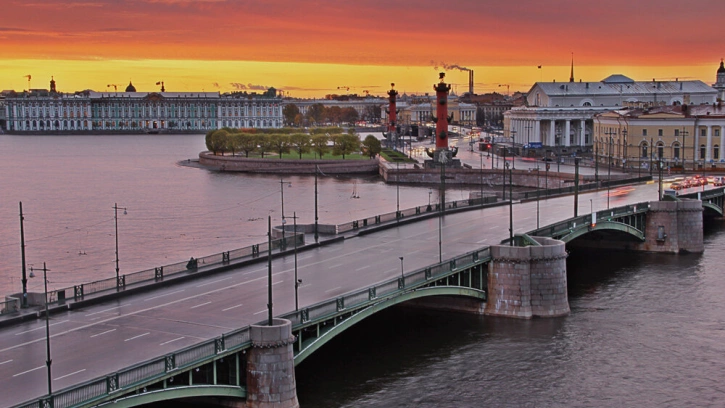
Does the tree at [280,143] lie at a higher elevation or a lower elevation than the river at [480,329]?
higher

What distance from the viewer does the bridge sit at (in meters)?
19.0

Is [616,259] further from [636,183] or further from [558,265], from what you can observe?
[636,183]

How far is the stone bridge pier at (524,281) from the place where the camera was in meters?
30.9

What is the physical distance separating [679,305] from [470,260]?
27.1ft

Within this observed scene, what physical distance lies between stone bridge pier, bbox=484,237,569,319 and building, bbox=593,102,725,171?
149ft

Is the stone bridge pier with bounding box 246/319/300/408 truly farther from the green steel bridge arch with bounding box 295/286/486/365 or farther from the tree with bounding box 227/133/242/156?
the tree with bounding box 227/133/242/156

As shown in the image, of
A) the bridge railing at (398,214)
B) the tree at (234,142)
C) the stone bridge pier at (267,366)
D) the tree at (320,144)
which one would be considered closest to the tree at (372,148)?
the tree at (320,144)

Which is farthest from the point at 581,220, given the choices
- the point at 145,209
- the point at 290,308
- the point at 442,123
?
the point at 442,123

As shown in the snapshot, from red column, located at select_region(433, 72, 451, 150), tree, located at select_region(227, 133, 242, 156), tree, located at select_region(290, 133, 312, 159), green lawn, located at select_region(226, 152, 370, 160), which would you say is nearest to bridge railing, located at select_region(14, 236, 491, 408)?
red column, located at select_region(433, 72, 451, 150)

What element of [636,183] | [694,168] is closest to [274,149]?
[694,168]

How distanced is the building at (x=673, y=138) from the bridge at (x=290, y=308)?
124 ft

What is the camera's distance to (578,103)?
363ft

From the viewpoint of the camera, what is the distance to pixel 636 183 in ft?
202

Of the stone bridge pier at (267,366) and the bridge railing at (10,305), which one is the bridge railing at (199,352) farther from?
the bridge railing at (10,305)
